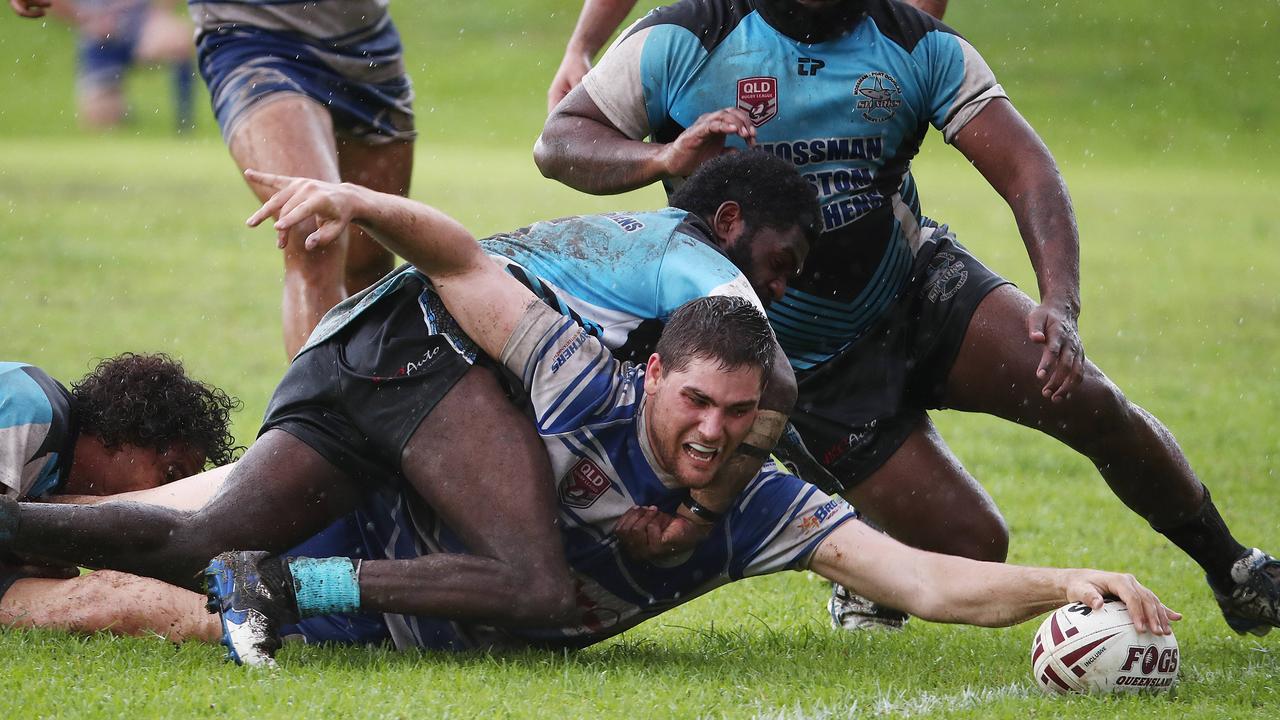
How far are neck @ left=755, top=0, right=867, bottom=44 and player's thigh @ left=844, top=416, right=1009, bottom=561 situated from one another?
1466 millimetres

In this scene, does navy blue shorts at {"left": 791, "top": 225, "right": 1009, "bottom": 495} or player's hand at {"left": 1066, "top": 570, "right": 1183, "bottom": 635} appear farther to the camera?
navy blue shorts at {"left": 791, "top": 225, "right": 1009, "bottom": 495}

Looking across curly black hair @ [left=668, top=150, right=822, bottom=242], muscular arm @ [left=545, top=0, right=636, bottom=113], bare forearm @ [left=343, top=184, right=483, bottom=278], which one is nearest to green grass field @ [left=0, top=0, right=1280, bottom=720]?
bare forearm @ [left=343, top=184, right=483, bottom=278]

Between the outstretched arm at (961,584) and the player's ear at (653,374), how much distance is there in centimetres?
71

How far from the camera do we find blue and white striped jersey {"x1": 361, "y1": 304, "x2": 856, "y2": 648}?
16.0 ft

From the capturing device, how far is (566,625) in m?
4.90

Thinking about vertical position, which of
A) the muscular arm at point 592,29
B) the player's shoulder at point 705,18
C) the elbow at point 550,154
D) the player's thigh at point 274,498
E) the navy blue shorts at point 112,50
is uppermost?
the player's shoulder at point 705,18

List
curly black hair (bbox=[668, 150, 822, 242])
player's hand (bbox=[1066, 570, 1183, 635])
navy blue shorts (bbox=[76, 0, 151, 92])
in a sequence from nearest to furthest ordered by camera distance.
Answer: player's hand (bbox=[1066, 570, 1183, 635]) < curly black hair (bbox=[668, 150, 822, 242]) < navy blue shorts (bbox=[76, 0, 151, 92])

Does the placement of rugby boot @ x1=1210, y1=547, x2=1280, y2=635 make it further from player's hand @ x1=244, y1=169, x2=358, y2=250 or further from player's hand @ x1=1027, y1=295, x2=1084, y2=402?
player's hand @ x1=244, y1=169, x2=358, y2=250

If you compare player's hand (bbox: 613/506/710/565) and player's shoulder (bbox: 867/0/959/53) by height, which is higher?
player's shoulder (bbox: 867/0/959/53)

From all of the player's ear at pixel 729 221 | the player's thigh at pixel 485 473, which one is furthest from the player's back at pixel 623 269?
the player's thigh at pixel 485 473

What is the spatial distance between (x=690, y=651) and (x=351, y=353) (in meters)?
1.42

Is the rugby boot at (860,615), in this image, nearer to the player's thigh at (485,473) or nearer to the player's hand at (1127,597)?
the player's hand at (1127,597)

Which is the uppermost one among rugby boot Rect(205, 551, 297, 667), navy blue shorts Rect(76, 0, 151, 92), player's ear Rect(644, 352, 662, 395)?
player's ear Rect(644, 352, 662, 395)

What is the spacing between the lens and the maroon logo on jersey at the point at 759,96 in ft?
18.9
